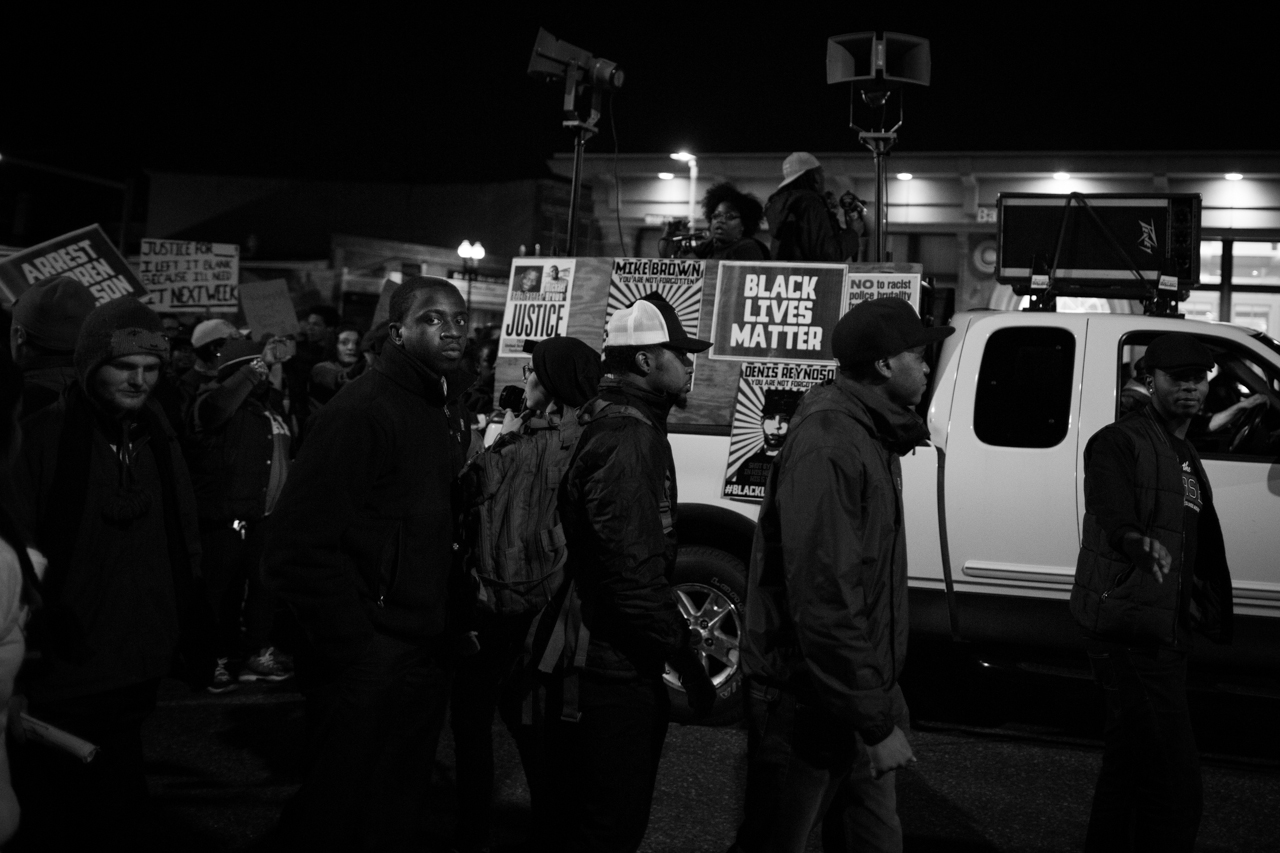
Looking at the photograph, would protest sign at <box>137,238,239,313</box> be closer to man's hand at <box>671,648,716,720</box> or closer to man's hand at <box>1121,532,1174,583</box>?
man's hand at <box>671,648,716,720</box>

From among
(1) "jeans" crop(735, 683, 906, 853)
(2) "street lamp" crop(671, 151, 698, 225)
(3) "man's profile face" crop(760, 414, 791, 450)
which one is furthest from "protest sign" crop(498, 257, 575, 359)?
(2) "street lamp" crop(671, 151, 698, 225)

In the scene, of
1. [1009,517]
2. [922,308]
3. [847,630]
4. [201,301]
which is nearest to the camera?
[847,630]

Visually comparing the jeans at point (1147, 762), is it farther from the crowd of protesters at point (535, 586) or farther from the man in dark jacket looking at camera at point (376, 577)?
the man in dark jacket looking at camera at point (376, 577)

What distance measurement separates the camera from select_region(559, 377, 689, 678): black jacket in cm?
322

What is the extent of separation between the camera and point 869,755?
2750mm

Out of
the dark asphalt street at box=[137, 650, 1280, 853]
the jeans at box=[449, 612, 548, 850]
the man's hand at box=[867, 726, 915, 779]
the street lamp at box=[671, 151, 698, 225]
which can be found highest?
the street lamp at box=[671, 151, 698, 225]

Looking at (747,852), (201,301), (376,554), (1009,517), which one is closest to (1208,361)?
(1009,517)

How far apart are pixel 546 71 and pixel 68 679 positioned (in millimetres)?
5166

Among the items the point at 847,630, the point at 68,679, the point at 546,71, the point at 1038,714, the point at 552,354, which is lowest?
the point at 1038,714

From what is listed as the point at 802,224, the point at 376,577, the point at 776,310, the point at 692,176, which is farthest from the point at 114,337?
the point at 692,176

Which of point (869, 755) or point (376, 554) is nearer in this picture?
point (869, 755)

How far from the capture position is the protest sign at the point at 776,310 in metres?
5.95

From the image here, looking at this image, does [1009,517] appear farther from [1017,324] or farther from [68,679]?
[68,679]

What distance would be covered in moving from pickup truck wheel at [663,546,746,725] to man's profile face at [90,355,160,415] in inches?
129
